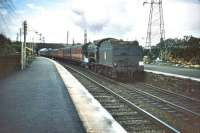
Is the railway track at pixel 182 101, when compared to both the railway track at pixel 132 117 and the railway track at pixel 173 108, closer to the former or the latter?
the railway track at pixel 173 108

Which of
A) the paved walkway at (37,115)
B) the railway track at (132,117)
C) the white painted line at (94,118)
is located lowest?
the railway track at (132,117)

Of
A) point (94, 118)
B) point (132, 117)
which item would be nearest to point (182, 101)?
point (132, 117)

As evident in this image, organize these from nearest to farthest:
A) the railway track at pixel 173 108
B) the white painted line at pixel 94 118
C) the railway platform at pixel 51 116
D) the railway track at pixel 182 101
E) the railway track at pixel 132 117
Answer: the railway platform at pixel 51 116
the white painted line at pixel 94 118
the railway track at pixel 132 117
the railway track at pixel 173 108
the railway track at pixel 182 101

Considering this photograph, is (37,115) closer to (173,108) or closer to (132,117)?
(132,117)

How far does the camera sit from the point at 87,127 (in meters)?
10.1

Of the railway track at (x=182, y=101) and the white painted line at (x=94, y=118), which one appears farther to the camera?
the railway track at (x=182, y=101)

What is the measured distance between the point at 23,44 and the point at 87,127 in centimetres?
3198

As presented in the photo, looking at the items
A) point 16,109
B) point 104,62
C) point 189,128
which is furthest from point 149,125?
point 104,62

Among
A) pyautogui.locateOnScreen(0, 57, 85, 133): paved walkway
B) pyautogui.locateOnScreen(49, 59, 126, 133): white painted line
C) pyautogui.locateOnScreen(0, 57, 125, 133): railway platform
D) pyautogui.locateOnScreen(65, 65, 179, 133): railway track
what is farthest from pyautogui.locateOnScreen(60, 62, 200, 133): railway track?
pyautogui.locateOnScreen(0, 57, 85, 133): paved walkway

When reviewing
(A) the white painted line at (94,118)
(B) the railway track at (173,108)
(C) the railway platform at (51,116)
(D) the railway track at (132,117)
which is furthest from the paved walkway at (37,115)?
(B) the railway track at (173,108)

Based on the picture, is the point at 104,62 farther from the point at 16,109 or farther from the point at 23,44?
the point at 16,109

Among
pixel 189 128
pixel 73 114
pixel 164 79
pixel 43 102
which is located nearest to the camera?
pixel 189 128

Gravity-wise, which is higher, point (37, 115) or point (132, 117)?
point (37, 115)

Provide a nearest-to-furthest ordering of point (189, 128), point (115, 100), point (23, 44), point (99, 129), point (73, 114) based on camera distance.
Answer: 1. point (99, 129)
2. point (189, 128)
3. point (73, 114)
4. point (115, 100)
5. point (23, 44)
